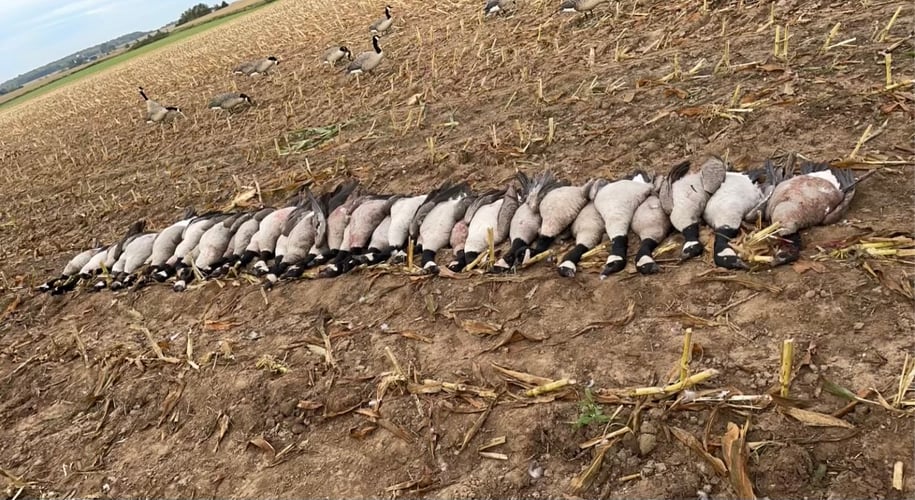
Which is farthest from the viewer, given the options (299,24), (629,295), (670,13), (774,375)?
(299,24)

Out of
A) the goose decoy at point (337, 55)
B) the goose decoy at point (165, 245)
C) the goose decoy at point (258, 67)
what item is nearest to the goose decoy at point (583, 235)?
the goose decoy at point (165, 245)

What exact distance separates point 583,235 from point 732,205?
112 cm

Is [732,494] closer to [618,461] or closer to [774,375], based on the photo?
[618,461]

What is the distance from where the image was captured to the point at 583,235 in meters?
4.85

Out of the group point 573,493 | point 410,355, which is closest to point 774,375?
point 573,493

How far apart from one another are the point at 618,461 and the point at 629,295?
4.49 feet

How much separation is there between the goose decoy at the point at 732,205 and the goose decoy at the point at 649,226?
1.06 ft

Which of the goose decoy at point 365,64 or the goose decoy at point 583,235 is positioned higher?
the goose decoy at point 365,64

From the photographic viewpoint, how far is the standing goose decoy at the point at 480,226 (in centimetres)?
517

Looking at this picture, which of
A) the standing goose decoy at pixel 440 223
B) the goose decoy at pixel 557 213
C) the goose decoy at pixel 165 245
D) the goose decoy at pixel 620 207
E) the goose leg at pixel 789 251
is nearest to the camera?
the goose leg at pixel 789 251

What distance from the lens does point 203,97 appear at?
16.2 metres

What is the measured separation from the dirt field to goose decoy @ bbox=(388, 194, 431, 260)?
0.50 metres

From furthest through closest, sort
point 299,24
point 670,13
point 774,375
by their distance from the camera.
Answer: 1. point 299,24
2. point 670,13
3. point 774,375

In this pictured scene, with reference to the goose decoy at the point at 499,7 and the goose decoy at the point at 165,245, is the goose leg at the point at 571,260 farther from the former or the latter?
the goose decoy at the point at 499,7
